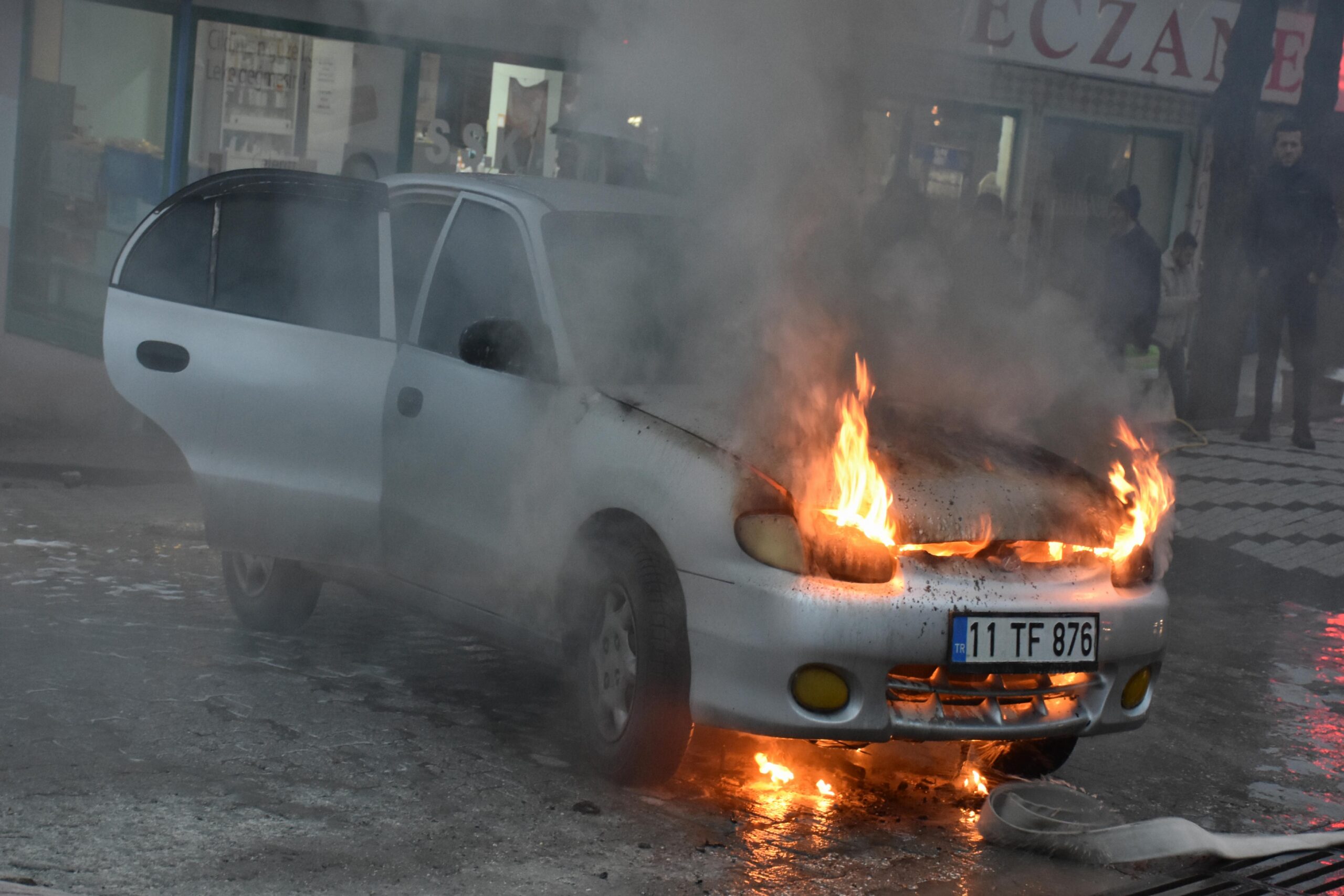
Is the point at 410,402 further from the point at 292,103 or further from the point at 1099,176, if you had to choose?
the point at 1099,176

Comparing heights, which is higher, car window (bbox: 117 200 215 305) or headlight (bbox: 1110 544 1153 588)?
car window (bbox: 117 200 215 305)

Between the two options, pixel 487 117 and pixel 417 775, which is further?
pixel 487 117

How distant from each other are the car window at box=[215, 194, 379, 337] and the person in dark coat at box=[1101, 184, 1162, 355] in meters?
6.92

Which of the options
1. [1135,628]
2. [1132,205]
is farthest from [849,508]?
[1132,205]

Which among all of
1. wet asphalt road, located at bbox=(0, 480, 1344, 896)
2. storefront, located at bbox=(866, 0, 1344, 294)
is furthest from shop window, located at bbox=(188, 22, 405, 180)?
wet asphalt road, located at bbox=(0, 480, 1344, 896)

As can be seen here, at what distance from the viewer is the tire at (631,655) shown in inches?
158

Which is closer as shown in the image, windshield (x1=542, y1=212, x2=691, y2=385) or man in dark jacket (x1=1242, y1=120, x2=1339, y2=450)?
windshield (x1=542, y1=212, x2=691, y2=385)

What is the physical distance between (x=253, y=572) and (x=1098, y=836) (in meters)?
3.01

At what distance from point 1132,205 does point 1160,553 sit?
23.1ft

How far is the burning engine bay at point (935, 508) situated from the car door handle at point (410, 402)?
4.39 ft

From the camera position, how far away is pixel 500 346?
15.1 ft

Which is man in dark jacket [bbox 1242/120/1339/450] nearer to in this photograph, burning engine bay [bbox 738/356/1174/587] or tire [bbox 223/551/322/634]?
burning engine bay [bbox 738/356/1174/587]

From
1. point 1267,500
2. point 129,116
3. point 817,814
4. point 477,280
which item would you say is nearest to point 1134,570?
point 817,814

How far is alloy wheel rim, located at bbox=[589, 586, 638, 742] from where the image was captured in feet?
13.7
